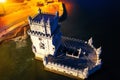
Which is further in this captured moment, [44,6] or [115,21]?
[44,6]

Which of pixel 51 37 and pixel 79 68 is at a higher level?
pixel 51 37

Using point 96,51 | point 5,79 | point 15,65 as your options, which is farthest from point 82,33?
point 5,79

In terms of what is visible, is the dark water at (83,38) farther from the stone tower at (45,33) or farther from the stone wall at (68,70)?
the stone tower at (45,33)

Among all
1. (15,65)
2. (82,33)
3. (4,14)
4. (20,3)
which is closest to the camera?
(15,65)

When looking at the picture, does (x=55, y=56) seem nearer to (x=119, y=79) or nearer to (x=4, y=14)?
(x=119, y=79)

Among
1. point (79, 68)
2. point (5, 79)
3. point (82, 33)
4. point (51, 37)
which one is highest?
point (51, 37)

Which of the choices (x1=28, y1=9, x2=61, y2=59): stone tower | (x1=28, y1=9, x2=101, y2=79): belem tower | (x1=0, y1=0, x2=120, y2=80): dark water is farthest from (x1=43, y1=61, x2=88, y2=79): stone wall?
(x1=28, y1=9, x2=61, y2=59): stone tower

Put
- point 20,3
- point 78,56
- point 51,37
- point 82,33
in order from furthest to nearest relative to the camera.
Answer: point 20,3 < point 82,33 < point 78,56 < point 51,37

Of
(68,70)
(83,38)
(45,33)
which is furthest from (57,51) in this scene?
(83,38)

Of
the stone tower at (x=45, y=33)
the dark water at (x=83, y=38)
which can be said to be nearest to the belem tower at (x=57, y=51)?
the stone tower at (x=45, y=33)
